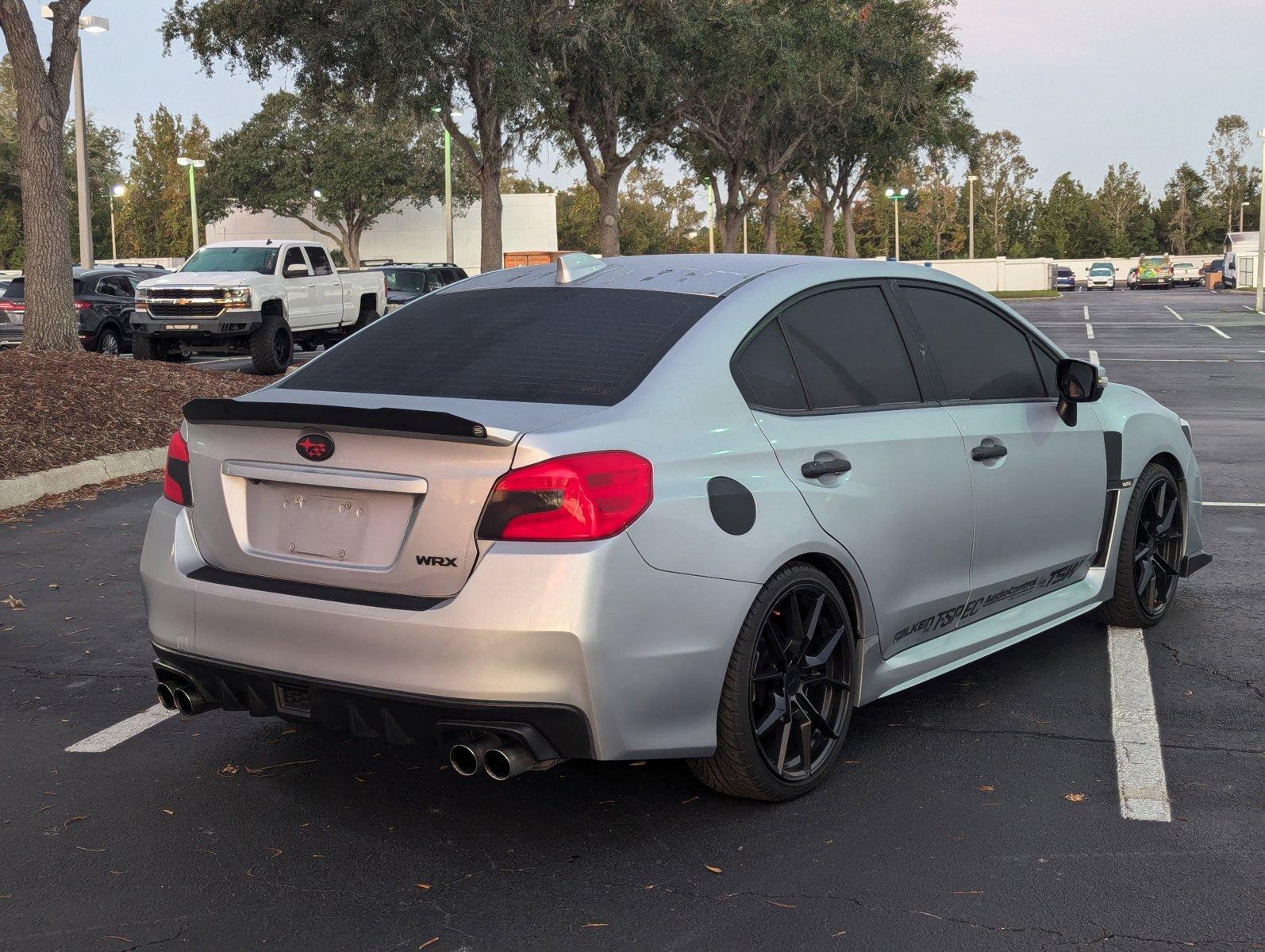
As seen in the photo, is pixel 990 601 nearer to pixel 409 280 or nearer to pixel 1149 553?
pixel 1149 553

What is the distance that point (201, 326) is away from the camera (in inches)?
814

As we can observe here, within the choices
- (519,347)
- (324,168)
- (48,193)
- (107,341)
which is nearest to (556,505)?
(519,347)

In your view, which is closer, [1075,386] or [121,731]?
[121,731]

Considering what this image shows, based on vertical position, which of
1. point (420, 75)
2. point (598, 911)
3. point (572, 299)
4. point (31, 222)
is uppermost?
point (420, 75)

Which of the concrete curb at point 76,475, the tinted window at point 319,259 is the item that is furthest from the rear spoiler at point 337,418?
the tinted window at point 319,259

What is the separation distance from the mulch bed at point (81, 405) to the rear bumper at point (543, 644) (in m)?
7.42

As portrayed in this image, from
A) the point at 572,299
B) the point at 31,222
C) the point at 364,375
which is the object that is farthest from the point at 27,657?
the point at 31,222

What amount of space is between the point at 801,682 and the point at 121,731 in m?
2.51

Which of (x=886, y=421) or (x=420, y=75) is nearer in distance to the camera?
(x=886, y=421)

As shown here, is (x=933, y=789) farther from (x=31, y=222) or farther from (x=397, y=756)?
(x=31, y=222)

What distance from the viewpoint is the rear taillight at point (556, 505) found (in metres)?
3.69

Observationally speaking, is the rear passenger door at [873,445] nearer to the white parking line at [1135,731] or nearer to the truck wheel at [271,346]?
the white parking line at [1135,731]

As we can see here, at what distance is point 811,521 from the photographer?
426 cm

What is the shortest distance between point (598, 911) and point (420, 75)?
1035 inches
